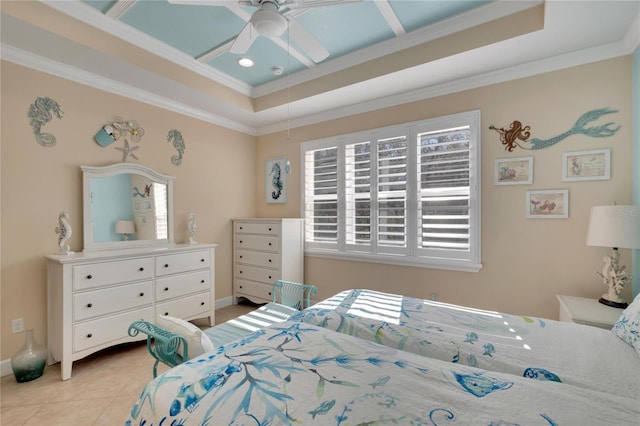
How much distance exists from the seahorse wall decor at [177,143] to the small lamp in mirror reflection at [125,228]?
894 mm

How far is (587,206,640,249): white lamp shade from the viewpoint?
6.21 feet

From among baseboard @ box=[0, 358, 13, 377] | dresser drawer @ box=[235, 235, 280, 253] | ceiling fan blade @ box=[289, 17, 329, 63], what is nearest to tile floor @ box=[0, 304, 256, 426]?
baseboard @ box=[0, 358, 13, 377]

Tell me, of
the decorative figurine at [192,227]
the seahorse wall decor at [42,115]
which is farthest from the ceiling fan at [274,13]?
the decorative figurine at [192,227]

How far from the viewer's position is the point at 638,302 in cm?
145

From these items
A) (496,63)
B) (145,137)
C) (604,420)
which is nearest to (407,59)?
(496,63)

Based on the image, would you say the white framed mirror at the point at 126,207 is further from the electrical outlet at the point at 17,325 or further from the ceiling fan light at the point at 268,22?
the ceiling fan light at the point at 268,22

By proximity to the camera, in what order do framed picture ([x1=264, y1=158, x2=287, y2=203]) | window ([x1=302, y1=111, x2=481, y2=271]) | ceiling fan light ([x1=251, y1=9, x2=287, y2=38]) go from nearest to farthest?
1. ceiling fan light ([x1=251, y1=9, x2=287, y2=38])
2. window ([x1=302, y1=111, x2=481, y2=271])
3. framed picture ([x1=264, y1=158, x2=287, y2=203])

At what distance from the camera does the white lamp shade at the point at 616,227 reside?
189cm

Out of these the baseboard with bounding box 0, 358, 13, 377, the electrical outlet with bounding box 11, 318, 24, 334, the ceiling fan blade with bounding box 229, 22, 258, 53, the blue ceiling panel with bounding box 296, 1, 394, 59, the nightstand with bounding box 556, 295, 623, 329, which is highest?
the blue ceiling panel with bounding box 296, 1, 394, 59

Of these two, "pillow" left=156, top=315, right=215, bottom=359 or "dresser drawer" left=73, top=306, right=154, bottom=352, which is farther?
"dresser drawer" left=73, top=306, right=154, bottom=352

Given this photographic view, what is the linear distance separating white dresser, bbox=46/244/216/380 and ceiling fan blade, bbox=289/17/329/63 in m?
2.35

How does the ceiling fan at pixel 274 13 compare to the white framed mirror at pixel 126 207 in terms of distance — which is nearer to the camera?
the ceiling fan at pixel 274 13

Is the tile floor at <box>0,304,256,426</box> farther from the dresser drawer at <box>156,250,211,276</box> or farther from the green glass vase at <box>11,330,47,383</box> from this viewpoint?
the dresser drawer at <box>156,250,211,276</box>

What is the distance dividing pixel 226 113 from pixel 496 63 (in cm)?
312
